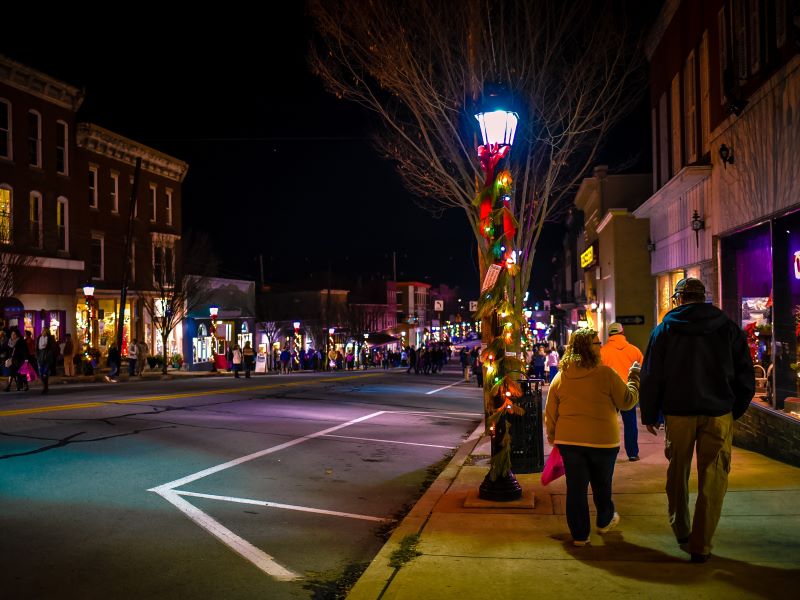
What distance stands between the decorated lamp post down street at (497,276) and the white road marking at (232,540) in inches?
99.0

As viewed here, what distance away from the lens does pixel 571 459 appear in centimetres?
606

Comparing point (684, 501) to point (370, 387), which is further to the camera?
point (370, 387)

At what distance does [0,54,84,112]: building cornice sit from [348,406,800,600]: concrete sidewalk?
2927cm

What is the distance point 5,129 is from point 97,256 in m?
8.77

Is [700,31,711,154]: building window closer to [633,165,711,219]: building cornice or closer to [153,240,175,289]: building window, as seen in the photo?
[633,165,711,219]: building cornice

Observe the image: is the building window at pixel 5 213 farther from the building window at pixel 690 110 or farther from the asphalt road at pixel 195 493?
the building window at pixel 690 110

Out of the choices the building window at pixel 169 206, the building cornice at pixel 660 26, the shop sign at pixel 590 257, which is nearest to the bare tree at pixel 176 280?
the building window at pixel 169 206

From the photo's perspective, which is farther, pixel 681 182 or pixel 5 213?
pixel 5 213

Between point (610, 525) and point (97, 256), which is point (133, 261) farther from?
point (610, 525)

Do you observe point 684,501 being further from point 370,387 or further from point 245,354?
point 245,354

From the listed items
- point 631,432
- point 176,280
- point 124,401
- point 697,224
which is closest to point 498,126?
point 631,432

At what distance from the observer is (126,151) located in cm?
4016

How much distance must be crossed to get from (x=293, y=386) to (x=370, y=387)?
271cm

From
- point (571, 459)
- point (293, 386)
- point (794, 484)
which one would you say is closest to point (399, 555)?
point (571, 459)
